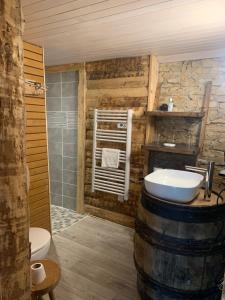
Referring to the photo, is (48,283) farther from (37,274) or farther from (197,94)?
(197,94)

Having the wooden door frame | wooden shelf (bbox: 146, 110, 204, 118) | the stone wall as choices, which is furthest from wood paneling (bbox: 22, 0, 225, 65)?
wooden shelf (bbox: 146, 110, 204, 118)

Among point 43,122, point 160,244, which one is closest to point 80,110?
point 43,122

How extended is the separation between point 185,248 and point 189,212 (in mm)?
231

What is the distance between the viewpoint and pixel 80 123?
121 inches

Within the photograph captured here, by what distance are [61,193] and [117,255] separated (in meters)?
1.46

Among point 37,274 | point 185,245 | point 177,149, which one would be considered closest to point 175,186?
point 185,245

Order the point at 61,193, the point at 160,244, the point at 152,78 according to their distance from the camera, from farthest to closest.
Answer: the point at 61,193, the point at 152,78, the point at 160,244

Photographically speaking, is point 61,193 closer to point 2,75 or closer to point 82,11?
point 82,11

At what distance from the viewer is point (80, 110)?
3039 mm

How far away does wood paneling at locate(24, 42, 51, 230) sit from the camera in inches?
85.2

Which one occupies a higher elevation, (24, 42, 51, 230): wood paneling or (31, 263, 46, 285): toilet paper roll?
(24, 42, 51, 230): wood paneling

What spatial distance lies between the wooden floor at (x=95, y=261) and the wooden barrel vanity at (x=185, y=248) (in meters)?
0.51

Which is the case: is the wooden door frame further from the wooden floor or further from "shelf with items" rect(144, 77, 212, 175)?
"shelf with items" rect(144, 77, 212, 175)

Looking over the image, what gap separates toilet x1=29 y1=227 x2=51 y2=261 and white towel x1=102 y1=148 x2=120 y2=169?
118cm
